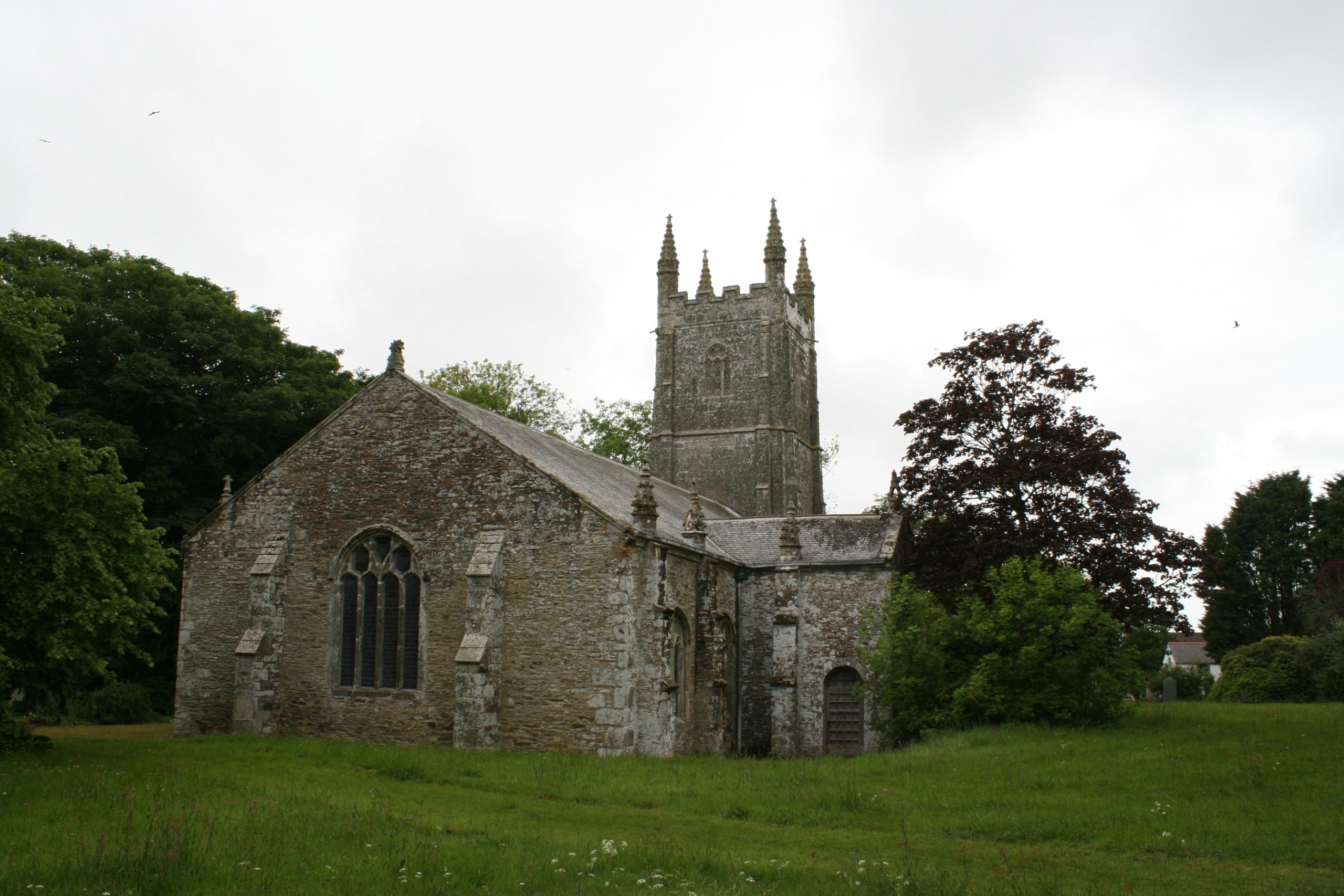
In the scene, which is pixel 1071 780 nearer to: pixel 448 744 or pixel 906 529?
pixel 448 744

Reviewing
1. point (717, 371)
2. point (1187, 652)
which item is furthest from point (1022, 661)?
point (1187, 652)

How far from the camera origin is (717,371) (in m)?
44.9

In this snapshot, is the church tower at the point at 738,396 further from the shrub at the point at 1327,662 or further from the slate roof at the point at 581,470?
the shrub at the point at 1327,662

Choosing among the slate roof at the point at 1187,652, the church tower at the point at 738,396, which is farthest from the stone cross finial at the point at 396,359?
the slate roof at the point at 1187,652

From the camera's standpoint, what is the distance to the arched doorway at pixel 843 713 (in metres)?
26.5

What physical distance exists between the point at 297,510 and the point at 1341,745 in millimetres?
21058

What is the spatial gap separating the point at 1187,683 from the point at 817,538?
873 inches

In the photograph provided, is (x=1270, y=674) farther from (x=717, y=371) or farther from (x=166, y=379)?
(x=166, y=379)

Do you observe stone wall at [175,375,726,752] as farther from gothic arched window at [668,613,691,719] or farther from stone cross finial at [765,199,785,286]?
stone cross finial at [765,199,785,286]

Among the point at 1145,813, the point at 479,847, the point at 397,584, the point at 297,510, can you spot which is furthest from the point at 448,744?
the point at 1145,813

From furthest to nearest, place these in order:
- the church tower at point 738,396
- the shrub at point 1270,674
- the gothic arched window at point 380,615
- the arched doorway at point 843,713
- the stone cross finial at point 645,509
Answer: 1. the church tower at point 738,396
2. the shrub at point 1270,674
3. the arched doorway at point 843,713
4. the gothic arched window at point 380,615
5. the stone cross finial at point 645,509

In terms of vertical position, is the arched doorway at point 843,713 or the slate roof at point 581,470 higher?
the slate roof at point 581,470

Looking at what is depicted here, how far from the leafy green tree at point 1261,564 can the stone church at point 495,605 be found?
32.7 meters

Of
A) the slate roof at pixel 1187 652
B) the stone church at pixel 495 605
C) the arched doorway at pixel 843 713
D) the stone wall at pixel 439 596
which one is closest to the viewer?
the stone wall at pixel 439 596
